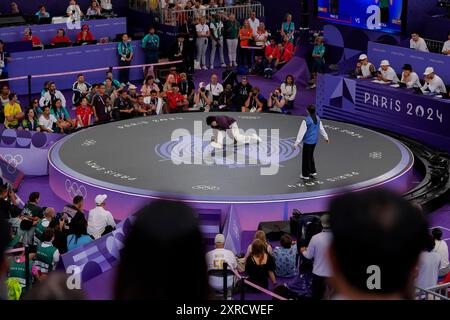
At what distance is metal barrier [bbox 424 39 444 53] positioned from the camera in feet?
69.9

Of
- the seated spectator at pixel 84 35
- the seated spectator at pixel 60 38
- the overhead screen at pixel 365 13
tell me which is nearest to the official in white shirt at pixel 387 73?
the overhead screen at pixel 365 13

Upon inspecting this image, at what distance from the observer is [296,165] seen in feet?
53.3

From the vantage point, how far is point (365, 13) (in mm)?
21953

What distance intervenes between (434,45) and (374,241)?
19788 millimetres

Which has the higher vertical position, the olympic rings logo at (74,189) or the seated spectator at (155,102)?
the seated spectator at (155,102)

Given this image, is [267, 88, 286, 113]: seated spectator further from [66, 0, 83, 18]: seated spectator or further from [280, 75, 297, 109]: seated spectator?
[66, 0, 83, 18]: seated spectator

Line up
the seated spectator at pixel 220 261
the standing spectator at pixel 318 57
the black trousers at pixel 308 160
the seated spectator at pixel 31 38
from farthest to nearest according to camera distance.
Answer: the standing spectator at pixel 318 57, the seated spectator at pixel 31 38, the black trousers at pixel 308 160, the seated spectator at pixel 220 261

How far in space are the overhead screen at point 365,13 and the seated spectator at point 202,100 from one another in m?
4.26

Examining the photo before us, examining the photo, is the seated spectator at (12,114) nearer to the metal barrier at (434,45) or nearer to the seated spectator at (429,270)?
the metal barrier at (434,45)

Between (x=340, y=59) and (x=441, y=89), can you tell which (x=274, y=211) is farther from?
(x=340, y=59)

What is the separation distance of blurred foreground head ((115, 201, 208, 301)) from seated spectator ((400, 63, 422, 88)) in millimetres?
17142

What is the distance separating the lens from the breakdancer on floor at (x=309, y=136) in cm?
1455
